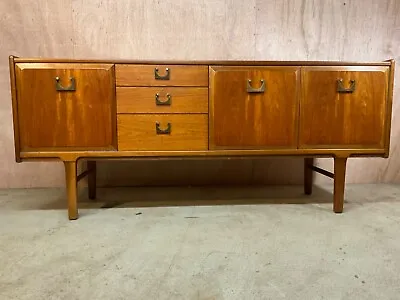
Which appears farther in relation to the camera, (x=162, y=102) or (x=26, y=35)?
(x=26, y=35)

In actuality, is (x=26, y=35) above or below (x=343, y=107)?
above

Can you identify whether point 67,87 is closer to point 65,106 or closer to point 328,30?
point 65,106

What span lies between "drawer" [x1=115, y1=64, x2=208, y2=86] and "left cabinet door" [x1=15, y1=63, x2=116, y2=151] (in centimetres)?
6

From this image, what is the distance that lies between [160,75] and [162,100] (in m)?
0.11

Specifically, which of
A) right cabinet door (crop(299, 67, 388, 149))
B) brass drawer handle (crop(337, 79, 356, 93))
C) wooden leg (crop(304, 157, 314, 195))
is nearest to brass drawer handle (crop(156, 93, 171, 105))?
right cabinet door (crop(299, 67, 388, 149))

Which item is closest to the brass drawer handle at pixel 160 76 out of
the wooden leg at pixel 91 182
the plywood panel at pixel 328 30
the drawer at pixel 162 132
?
the drawer at pixel 162 132

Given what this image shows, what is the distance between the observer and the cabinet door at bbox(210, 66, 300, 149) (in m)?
1.45

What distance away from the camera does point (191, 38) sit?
200cm

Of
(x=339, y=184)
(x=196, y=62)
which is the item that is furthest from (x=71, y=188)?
(x=339, y=184)

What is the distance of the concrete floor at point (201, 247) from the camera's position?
89 centimetres

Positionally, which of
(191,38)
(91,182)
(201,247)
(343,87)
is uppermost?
(191,38)

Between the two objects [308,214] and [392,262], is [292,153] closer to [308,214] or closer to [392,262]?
[308,214]

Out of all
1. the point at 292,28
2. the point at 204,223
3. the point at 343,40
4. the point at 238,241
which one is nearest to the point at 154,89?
the point at 204,223

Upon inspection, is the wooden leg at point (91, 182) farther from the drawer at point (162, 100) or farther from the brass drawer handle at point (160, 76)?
the brass drawer handle at point (160, 76)
